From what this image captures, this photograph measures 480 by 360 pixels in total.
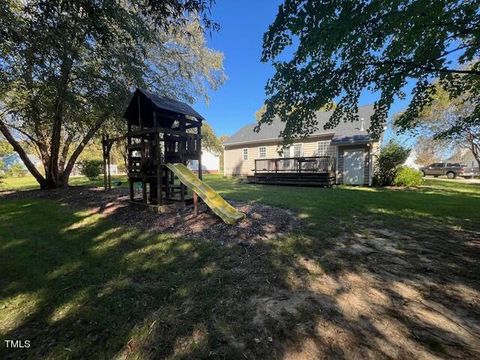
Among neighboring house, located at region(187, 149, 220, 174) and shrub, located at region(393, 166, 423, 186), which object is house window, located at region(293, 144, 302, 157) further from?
neighboring house, located at region(187, 149, 220, 174)

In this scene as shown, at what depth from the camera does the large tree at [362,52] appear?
3795 millimetres

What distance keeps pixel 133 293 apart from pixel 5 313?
4.02 feet

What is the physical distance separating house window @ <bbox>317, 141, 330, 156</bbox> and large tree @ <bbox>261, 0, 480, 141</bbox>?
1055 cm

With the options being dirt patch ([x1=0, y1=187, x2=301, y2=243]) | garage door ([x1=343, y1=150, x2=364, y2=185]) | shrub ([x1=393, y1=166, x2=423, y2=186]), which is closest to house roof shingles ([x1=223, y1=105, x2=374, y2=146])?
garage door ([x1=343, y1=150, x2=364, y2=185])

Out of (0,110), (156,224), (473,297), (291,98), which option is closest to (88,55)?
(0,110)

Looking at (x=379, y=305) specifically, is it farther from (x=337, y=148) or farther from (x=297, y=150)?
(x=297, y=150)

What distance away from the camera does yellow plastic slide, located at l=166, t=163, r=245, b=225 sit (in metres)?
5.37

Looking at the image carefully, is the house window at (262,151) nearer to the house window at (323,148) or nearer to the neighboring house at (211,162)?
the house window at (323,148)

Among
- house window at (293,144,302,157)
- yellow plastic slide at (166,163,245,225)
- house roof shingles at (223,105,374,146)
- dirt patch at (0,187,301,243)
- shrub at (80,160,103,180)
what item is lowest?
dirt patch at (0,187,301,243)

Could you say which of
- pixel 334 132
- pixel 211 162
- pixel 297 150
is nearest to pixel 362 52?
pixel 334 132

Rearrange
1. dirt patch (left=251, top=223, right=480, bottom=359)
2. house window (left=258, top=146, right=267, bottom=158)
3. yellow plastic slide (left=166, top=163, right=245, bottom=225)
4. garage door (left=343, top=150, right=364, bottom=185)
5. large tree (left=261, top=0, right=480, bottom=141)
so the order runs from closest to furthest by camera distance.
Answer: dirt patch (left=251, top=223, right=480, bottom=359), large tree (left=261, top=0, right=480, bottom=141), yellow plastic slide (left=166, top=163, right=245, bottom=225), garage door (left=343, top=150, right=364, bottom=185), house window (left=258, top=146, right=267, bottom=158)

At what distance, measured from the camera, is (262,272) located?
3232mm

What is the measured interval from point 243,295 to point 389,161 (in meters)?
14.3

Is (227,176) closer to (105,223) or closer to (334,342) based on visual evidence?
(105,223)
